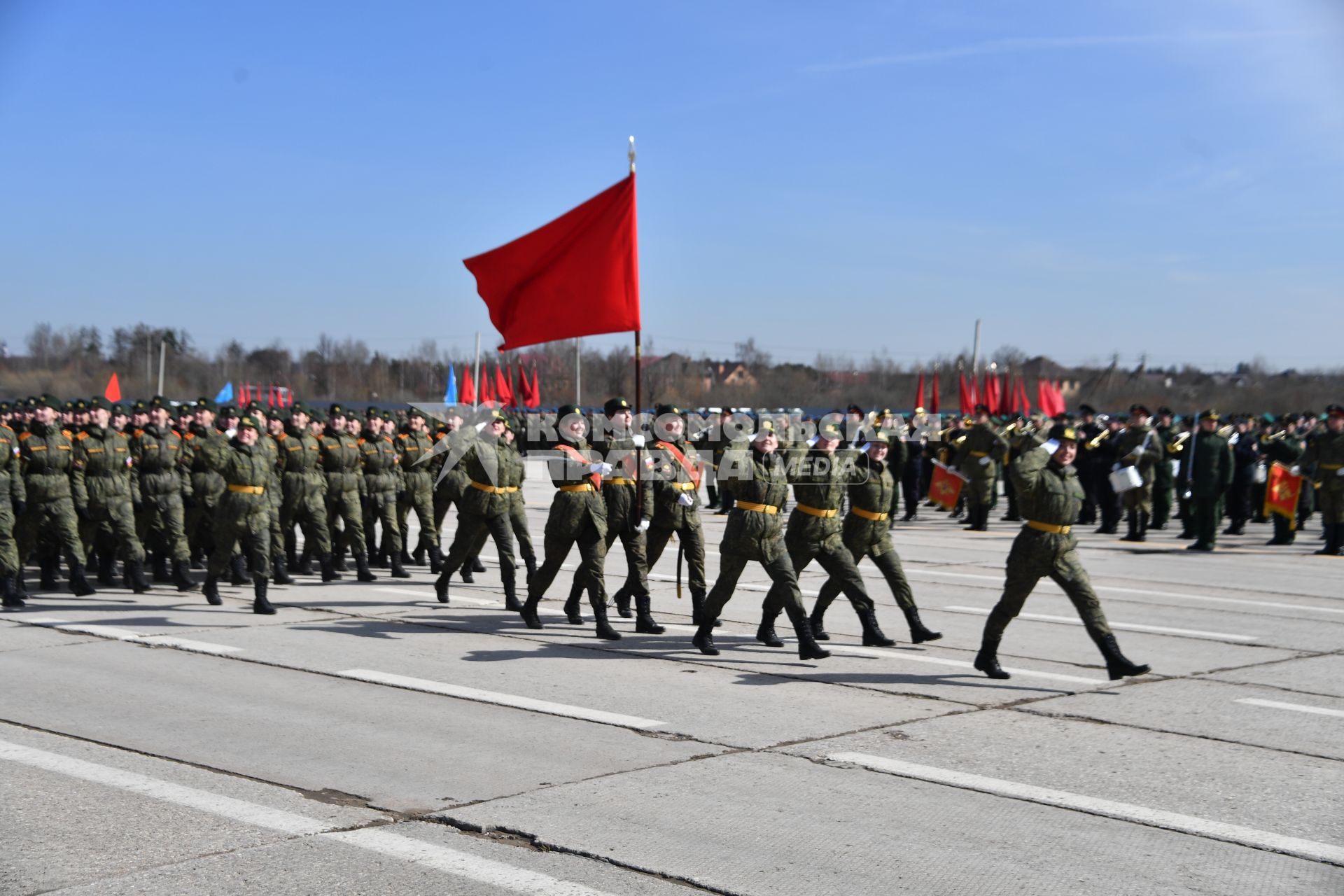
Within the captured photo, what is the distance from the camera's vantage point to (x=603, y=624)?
1016 cm

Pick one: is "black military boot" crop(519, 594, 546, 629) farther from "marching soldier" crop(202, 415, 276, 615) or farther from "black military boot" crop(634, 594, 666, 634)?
"marching soldier" crop(202, 415, 276, 615)

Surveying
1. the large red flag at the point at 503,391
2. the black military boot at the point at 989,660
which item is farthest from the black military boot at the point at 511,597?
the large red flag at the point at 503,391

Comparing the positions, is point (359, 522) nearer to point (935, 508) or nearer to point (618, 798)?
point (618, 798)

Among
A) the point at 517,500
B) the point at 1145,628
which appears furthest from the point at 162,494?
the point at 1145,628

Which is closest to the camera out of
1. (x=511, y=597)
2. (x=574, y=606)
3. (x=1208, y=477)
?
(x=574, y=606)

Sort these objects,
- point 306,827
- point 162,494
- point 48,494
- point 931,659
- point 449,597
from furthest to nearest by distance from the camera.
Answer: point 162,494 < point 449,597 < point 48,494 < point 931,659 < point 306,827

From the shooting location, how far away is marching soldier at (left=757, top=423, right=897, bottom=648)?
9586 mm

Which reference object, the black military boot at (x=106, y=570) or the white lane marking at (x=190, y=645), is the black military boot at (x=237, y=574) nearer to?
the black military boot at (x=106, y=570)

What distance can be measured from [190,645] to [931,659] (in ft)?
18.5

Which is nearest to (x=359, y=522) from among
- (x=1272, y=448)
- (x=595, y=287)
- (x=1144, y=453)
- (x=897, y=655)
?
(x=595, y=287)

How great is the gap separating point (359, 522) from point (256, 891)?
9.49 meters

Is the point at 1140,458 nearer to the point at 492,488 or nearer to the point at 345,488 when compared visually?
the point at 492,488

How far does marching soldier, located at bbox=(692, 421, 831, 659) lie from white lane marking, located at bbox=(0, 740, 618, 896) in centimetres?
425

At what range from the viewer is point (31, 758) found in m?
6.46
